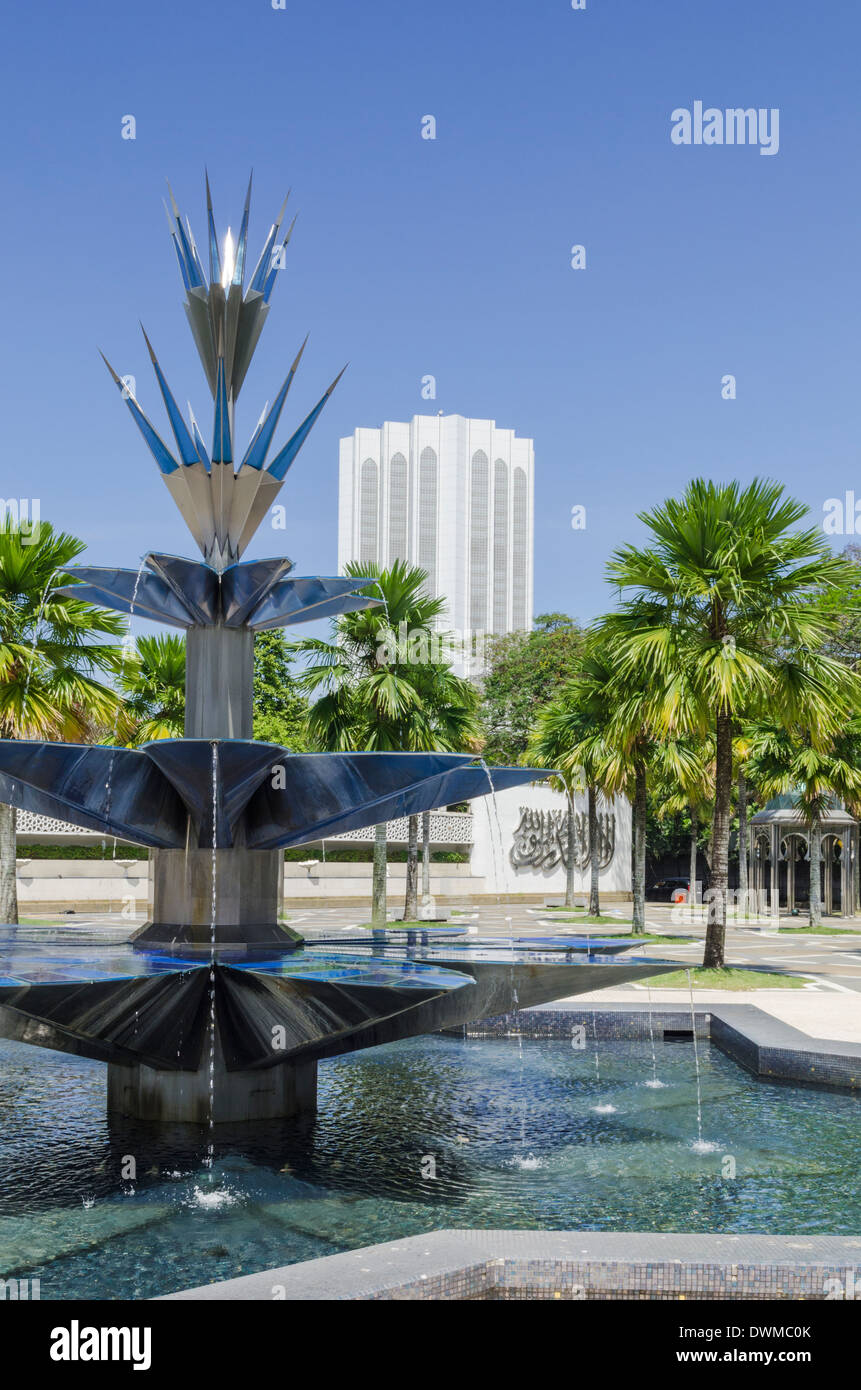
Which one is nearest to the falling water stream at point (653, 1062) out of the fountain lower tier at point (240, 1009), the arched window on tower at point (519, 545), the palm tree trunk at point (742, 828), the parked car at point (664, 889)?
the fountain lower tier at point (240, 1009)

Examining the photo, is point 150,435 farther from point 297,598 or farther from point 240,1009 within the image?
point 240,1009

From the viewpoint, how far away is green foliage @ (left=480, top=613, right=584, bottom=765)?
2429 inches

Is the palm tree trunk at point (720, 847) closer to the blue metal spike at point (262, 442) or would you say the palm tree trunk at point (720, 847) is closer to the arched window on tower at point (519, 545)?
the blue metal spike at point (262, 442)

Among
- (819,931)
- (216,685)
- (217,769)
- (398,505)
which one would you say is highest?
(398,505)

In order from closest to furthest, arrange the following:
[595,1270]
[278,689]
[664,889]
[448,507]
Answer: [595,1270] → [278,689] → [664,889] → [448,507]

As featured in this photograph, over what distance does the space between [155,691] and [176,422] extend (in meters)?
16.0

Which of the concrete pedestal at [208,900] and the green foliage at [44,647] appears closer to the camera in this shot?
the concrete pedestal at [208,900]

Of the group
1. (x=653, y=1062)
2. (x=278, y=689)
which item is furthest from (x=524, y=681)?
(x=653, y=1062)

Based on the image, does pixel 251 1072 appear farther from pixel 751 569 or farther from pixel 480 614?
pixel 480 614

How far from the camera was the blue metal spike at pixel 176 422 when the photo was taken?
9.77 m

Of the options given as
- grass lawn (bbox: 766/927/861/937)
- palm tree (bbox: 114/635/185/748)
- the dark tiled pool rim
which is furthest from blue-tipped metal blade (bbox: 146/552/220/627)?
grass lawn (bbox: 766/927/861/937)

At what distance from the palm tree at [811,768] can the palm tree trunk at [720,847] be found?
1334cm

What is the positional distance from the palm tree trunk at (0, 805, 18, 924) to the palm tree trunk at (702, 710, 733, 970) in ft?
36.4

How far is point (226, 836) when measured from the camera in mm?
9477
